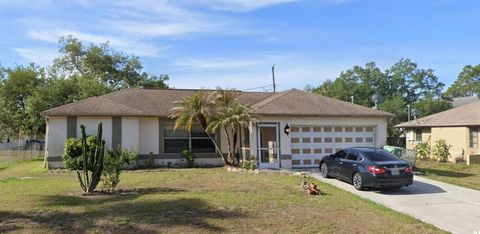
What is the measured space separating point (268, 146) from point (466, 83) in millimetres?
44880

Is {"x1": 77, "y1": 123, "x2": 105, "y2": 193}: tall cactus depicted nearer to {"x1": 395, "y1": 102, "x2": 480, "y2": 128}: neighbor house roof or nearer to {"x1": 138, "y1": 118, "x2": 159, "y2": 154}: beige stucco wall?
{"x1": 138, "y1": 118, "x2": 159, "y2": 154}: beige stucco wall

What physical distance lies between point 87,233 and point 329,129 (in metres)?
15.2

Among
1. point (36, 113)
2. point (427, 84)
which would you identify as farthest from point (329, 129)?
point (427, 84)

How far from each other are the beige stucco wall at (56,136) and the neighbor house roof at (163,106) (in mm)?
546

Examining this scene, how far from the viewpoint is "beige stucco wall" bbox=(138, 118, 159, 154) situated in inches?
904

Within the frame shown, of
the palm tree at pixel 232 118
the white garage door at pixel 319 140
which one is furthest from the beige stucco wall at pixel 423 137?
the palm tree at pixel 232 118

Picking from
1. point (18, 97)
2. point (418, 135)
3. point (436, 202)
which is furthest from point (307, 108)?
point (18, 97)

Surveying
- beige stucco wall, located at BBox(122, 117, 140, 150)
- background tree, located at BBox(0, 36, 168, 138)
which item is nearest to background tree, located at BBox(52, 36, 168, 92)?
background tree, located at BBox(0, 36, 168, 138)

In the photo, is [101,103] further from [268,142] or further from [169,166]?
[268,142]

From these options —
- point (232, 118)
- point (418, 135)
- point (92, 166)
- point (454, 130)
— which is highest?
point (232, 118)

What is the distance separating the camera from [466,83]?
189 ft

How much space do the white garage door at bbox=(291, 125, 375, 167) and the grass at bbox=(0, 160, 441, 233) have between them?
6297mm

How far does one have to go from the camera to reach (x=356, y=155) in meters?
15.9

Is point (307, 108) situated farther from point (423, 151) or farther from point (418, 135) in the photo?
point (418, 135)
